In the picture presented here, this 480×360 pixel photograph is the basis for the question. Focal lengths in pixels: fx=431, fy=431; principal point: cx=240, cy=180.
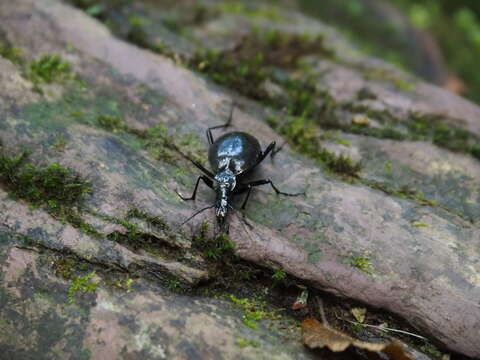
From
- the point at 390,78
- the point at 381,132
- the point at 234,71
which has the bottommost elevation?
the point at 381,132

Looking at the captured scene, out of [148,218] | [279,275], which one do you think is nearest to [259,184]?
[279,275]

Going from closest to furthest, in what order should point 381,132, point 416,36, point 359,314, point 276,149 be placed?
point 359,314, point 276,149, point 381,132, point 416,36

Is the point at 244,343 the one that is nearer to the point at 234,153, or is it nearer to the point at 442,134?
the point at 234,153

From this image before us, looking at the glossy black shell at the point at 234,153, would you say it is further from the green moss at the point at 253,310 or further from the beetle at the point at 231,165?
the green moss at the point at 253,310

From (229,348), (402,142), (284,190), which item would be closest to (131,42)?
(284,190)

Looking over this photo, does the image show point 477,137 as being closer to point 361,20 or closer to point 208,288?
point 208,288

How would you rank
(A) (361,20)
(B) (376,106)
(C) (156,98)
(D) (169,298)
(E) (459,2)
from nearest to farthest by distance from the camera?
(D) (169,298)
(C) (156,98)
(B) (376,106)
(A) (361,20)
(E) (459,2)

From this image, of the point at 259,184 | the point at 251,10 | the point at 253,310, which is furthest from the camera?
the point at 251,10
